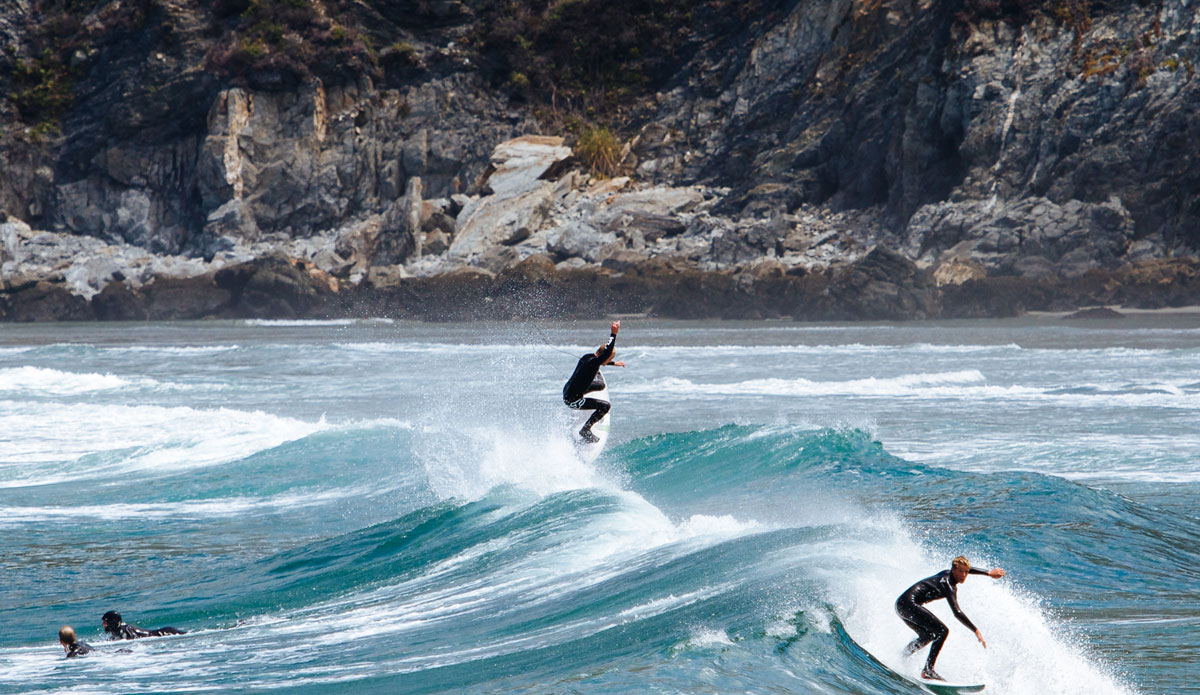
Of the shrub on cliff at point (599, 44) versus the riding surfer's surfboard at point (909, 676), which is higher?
the shrub on cliff at point (599, 44)

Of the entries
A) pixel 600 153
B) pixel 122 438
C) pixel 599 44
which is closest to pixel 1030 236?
pixel 600 153

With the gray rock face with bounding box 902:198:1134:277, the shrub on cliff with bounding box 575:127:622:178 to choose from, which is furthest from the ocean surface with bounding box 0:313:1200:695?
the shrub on cliff with bounding box 575:127:622:178

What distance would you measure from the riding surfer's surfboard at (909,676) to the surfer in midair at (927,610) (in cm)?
5

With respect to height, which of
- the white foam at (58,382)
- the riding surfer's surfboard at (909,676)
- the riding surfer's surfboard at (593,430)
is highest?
the riding surfer's surfboard at (593,430)

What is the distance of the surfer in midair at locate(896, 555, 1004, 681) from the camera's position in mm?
6563

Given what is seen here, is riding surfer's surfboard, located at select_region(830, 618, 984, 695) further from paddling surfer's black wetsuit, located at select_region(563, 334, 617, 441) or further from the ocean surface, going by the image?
paddling surfer's black wetsuit, located at select_region(563, 334, 617, 441)

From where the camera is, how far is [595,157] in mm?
59125

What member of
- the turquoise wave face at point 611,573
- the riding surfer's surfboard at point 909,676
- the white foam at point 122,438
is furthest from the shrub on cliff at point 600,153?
the riding surfer's surfboard at point 909,676

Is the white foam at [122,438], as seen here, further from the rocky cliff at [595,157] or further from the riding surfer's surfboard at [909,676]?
the rocky cliff at [595,157]

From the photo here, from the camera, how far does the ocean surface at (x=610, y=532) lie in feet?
23.2

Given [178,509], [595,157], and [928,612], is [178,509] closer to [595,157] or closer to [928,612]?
[928,612]

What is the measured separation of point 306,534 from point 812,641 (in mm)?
7082

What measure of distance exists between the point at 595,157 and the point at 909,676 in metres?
53.7

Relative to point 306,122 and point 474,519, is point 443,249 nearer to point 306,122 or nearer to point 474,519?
point 306,122
